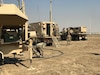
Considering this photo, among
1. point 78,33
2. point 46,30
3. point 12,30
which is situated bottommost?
point 78,33

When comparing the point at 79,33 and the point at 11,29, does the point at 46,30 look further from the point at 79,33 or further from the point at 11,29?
the point at 11,29

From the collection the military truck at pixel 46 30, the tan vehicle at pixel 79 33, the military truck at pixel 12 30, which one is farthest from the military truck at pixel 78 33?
the military truck at pixel 12 30

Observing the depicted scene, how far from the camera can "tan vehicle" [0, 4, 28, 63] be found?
32.7 ft

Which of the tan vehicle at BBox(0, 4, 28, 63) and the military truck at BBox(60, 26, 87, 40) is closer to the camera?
the tan vehicle at BBox(0, 4, 28, 63)

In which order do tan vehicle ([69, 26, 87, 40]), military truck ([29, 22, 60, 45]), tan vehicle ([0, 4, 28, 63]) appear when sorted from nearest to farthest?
tan vehicle ([0, 4, 28, 63])
military truck ([29, 22, 60, 45])
tan vehicle ([69, 26, 87, 40])

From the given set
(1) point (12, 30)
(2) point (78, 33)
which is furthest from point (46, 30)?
(1) point (12, 30)

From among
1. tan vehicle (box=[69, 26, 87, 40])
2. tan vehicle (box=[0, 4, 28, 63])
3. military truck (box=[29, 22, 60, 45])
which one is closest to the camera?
tan vehicle (box=[0, 4, 28, 63])

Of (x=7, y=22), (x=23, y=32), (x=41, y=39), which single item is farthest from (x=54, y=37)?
(x=7, y=22)

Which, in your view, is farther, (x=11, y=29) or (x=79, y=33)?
(x=79, y=33)

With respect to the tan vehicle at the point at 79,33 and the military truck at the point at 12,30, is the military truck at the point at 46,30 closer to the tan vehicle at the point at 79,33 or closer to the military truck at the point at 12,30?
the tan vehicle at the point at 79,33

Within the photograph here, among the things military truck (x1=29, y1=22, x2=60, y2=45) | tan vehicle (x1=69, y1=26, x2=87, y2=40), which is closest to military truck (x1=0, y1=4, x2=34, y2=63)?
military truck (x1=29, y1=22, x2=60, y2=45)

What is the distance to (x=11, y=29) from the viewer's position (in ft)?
44.1

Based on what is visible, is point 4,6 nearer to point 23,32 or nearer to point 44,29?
point 23,32

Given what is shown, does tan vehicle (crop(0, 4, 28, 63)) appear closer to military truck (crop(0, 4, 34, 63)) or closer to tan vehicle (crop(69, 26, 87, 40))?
military truck (crop(0, 4, 34, 63))
